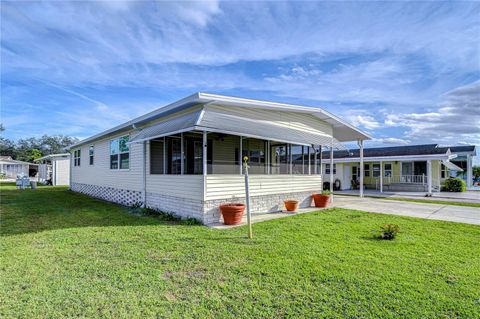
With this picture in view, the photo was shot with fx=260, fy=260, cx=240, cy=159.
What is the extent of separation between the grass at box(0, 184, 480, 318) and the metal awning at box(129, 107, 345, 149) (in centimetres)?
284

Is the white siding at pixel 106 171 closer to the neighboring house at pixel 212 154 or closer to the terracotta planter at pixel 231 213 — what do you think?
the neighboring house at pixel 212 154

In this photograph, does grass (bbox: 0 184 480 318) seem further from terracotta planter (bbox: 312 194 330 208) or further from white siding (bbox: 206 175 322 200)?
terracotta planter (bbox: 312 194 330 208)

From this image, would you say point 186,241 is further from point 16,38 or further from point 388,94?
point 388,94

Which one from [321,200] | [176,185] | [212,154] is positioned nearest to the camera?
[176,185]

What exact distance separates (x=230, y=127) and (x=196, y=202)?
2.50 metres

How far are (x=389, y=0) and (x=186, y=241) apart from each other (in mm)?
10006

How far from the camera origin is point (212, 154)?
442 inches

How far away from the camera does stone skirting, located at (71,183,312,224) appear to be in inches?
305

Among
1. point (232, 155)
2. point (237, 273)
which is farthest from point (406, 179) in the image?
point (237, 273)

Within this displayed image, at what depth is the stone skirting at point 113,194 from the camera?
11.3 meters

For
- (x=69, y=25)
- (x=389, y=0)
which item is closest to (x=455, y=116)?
(x=389, y=0)

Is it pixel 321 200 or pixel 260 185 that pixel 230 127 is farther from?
pixel 321 200

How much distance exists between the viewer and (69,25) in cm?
961

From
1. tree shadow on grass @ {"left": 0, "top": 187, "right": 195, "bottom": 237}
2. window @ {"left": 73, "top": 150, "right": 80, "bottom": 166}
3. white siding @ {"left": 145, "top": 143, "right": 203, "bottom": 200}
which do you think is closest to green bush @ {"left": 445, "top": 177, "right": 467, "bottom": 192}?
white siding @ {"left": 145, "top": 143, "right": 203, "bottom": 200}
